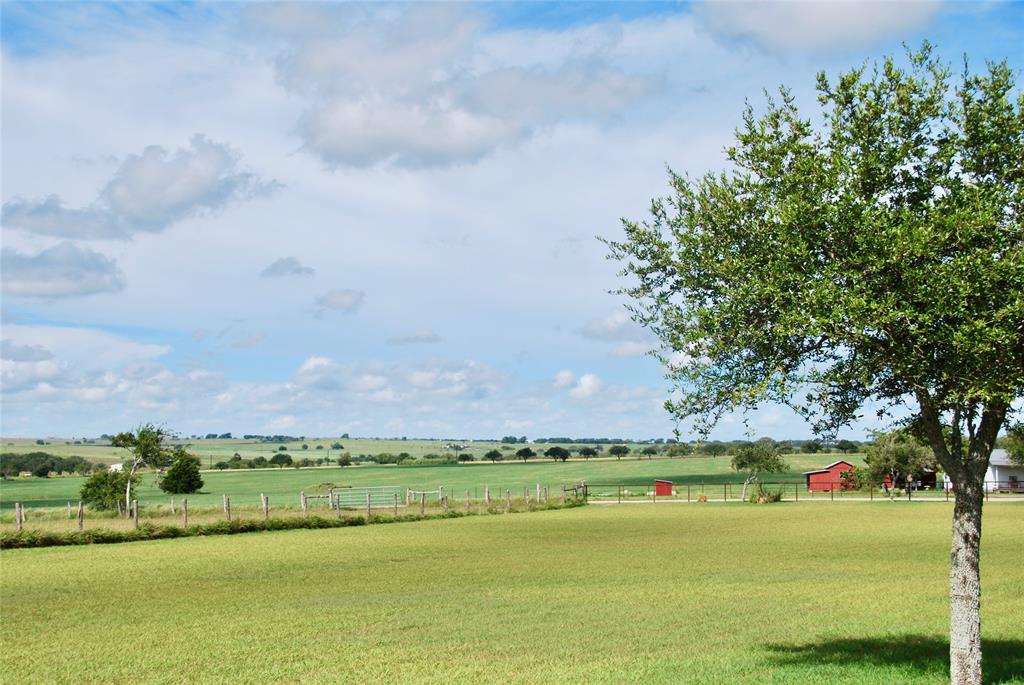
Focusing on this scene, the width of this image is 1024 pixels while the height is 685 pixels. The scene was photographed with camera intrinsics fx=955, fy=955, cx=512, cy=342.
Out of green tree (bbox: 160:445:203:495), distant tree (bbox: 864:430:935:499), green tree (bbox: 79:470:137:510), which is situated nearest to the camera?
green tree (bbox: 79:470:137:510)

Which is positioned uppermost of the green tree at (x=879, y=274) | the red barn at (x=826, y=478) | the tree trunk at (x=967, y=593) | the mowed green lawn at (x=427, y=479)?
the green tree at (x=879, y=274)

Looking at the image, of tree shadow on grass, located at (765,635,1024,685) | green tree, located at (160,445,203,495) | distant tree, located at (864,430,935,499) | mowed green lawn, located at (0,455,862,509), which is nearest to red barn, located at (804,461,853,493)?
distant tree, located at (864,430,935,499)

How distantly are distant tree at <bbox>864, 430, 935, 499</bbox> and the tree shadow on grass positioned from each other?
85632mm

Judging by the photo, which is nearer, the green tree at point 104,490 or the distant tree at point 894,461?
the green tree at point 104,490

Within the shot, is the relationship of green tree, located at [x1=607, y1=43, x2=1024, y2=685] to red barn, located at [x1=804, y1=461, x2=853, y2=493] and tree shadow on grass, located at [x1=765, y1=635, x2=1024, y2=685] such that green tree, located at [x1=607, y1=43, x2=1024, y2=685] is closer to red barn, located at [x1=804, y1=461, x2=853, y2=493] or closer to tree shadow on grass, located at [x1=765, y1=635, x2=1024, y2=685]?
tree shadow on grass, located at [x1=765, y1=635, x2=1024, y2=685]

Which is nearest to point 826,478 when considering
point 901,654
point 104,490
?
point 104,490

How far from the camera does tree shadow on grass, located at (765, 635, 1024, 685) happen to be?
16.0 meters

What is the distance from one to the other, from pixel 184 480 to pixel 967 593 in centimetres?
11466

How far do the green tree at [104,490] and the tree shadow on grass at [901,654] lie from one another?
221 feet

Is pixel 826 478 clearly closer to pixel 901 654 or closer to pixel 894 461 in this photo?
pixel 894 461

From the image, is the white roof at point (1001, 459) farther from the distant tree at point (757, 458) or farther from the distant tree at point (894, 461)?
the distant tree at point (757, 458)

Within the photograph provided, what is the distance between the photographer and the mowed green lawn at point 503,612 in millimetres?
16438

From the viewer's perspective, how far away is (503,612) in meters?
22.5

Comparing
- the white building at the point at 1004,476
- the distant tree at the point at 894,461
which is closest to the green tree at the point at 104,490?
the distant tree at the point at 894,461
